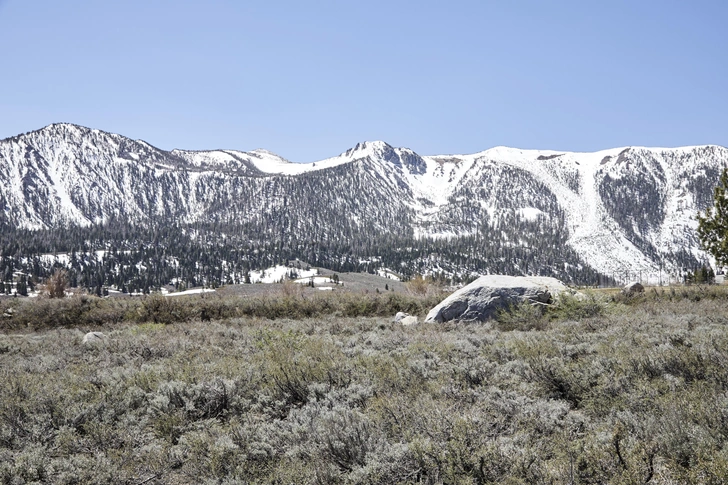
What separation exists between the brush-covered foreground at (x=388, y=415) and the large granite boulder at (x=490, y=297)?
6486 mm

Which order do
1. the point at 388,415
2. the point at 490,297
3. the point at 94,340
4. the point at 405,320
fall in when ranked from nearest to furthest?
the point at 388,415
the point at 94,340
the point at 490,297
the point at 405,320

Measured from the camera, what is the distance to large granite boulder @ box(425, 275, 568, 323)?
16.3 metres

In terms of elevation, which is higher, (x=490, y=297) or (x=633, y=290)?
(x=490, y=297)

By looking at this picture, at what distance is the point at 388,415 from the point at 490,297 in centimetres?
1214

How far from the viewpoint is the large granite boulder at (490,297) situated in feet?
53.4

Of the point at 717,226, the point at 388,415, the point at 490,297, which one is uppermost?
the point at 717,226

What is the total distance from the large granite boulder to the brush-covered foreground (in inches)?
255

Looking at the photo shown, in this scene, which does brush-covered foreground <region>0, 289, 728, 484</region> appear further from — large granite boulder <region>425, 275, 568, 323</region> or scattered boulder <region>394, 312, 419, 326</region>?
scattered boulder <region>394, 312, 419, 326</region>

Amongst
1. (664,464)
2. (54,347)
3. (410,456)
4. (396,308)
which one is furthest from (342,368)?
(396,308)

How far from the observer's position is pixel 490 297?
16.6 metres

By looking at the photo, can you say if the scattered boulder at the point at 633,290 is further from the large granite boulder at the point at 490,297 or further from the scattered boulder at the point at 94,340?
the scattered boulder at the point at 94,340

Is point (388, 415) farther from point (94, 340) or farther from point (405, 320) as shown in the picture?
point (405, 320)

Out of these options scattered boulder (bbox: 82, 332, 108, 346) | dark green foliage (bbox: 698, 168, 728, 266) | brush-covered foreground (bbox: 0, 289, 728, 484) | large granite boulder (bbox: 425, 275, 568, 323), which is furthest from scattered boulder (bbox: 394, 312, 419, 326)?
dark green foliage (bbox: 698, 168, 728, 266)

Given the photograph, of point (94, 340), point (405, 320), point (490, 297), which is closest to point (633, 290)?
point (490, 297)
